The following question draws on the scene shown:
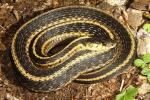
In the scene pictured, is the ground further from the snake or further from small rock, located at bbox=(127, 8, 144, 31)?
the snake

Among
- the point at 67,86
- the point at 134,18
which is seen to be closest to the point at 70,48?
the point at 67,86

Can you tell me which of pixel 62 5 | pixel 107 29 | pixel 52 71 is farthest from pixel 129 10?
pixel 52 71

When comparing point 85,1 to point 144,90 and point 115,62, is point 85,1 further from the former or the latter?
point 144,90

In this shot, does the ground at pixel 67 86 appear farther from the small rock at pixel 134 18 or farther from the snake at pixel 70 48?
the snake at pixel 70 48

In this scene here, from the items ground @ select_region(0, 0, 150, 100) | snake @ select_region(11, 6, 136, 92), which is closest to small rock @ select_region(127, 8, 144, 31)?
ground @ select_region(0, 0, 150, 100)

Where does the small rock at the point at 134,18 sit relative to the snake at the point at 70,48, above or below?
above

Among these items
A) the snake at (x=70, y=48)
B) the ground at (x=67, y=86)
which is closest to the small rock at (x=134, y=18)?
the ground at (x=67, y=86)
